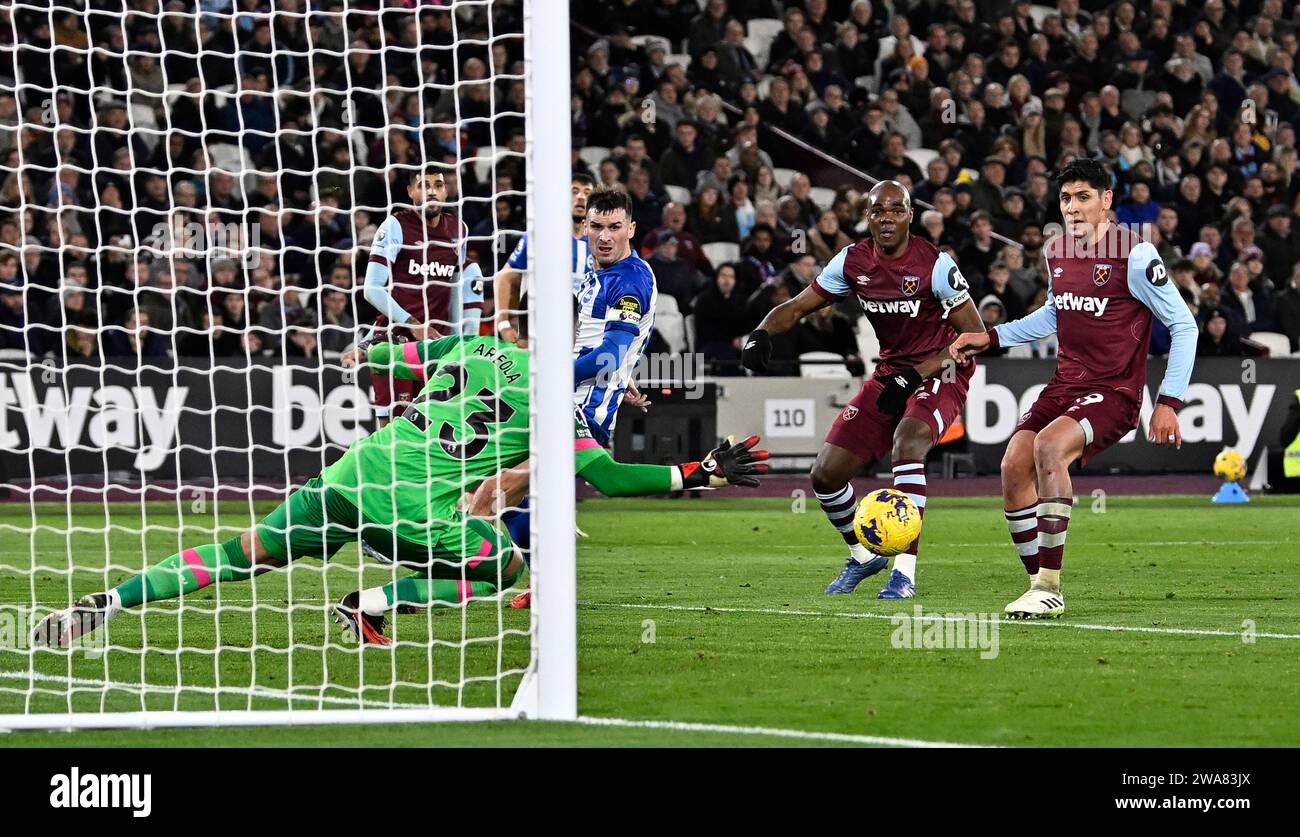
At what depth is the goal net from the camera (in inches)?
202

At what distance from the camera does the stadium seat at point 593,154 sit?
18.3 meters

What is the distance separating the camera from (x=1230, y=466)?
50.6 feet

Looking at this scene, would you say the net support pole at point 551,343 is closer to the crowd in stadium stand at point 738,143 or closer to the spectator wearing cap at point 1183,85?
the crowd in stadium stand at point 738,143

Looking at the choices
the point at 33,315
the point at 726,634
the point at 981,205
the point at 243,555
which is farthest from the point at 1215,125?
the point at 243,555

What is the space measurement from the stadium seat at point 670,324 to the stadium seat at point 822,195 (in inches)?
142

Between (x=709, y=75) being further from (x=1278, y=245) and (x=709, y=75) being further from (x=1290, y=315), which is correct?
(x=1290, y=315)

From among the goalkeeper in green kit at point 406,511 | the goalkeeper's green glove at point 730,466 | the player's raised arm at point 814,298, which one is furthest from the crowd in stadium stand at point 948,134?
the goalkeeper in green kit at point 406,511

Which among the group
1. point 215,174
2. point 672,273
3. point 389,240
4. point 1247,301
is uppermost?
point 215,174

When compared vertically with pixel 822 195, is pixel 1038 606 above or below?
below

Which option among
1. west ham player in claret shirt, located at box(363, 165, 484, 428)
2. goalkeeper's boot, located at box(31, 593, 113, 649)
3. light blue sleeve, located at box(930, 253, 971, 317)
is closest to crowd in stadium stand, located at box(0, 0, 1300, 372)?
west ham player in claret shirt, located at box(363, 165, 484, 428)

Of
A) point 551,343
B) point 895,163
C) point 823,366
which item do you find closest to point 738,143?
point 895,163

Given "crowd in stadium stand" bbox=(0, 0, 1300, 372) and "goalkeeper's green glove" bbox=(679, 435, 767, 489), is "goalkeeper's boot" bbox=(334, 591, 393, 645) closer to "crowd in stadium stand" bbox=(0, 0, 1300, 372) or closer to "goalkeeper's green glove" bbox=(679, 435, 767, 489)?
"goalkeeper's green glove" bbox=(679, 435, 767, 489)

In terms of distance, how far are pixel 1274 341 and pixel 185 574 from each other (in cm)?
1420
